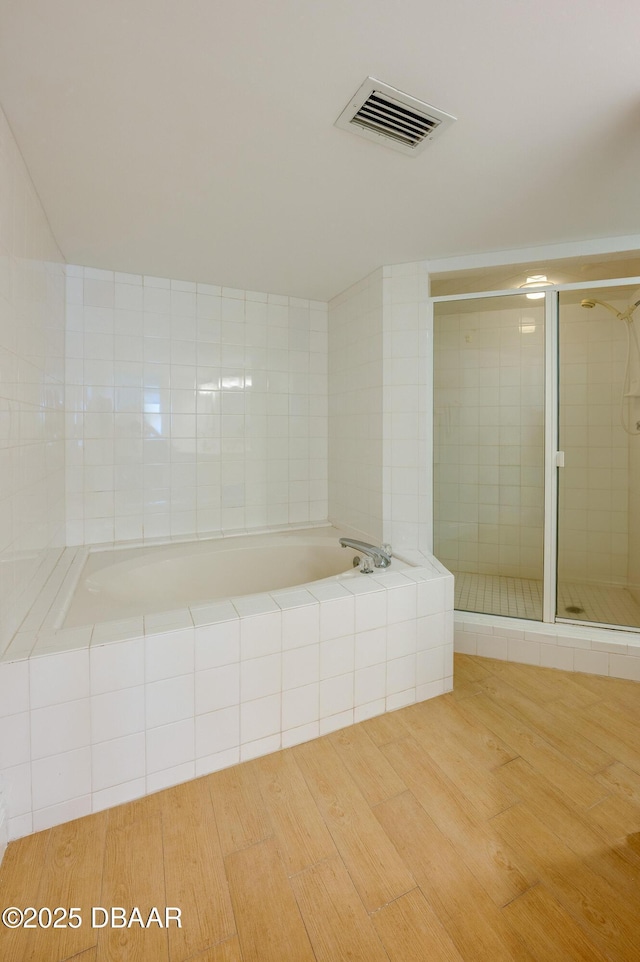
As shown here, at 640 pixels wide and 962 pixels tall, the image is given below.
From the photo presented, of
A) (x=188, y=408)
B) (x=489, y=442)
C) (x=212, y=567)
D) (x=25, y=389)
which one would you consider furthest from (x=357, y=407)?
(x=25, y=389)

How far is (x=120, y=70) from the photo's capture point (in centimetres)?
111

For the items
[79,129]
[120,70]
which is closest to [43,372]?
[79,129]

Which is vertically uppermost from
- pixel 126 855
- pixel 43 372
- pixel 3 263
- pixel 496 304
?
pixel 496 304

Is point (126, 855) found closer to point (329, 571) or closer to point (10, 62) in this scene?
point (329, 571)

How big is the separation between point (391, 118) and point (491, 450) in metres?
1.91

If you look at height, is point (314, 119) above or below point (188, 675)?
above

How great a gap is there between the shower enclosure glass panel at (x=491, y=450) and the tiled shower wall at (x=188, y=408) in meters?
0.94

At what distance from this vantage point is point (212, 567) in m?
2.49

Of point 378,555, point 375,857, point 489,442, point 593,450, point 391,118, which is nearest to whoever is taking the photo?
point 375,857

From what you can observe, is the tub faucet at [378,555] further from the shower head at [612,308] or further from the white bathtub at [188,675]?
the shower head at [612,308]

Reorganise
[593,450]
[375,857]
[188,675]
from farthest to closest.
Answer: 1. [593,450]
2. [188,675]
3. [375,857]

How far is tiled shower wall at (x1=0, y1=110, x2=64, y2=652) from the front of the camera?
50.6 inches

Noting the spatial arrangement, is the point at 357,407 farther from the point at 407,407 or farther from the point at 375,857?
the point at 375,857

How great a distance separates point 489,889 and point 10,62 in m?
2.42
